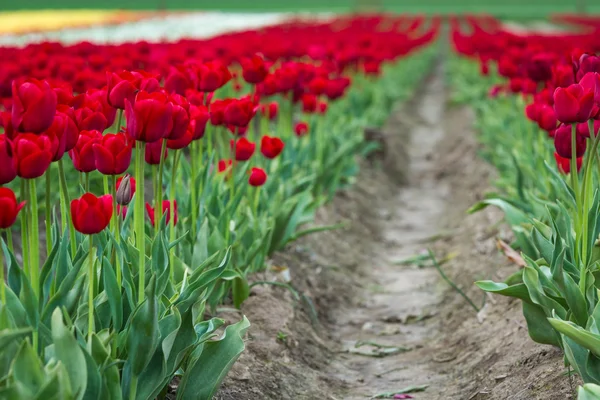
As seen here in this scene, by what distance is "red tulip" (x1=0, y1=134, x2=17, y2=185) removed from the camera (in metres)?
1.93

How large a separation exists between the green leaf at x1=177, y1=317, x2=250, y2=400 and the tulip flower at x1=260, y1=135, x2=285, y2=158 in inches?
52.9

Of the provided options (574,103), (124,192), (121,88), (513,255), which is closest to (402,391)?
(513,255)

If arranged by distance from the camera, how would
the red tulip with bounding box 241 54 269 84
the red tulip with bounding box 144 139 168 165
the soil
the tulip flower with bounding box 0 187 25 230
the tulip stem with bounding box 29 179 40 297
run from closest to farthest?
the tulip flower with bounding box 0 187 25 230 → the tulip stem with bounding box 29 179 40 297 → the red tulip with bounding box 144 139 168 165 → the soil → the red tulip with bounding box 241 54 269 84

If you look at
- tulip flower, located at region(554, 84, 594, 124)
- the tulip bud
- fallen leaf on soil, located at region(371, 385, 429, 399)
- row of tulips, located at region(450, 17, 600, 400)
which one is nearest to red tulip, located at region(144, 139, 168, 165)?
the tulip bud

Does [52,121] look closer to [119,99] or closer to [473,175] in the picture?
[119,99]

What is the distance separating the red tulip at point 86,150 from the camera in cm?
233

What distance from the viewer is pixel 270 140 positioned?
3770mm

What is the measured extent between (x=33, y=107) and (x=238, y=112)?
131 cm

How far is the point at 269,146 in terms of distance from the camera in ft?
12.4

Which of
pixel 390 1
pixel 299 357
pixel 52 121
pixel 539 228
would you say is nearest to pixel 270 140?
pixel 299 357

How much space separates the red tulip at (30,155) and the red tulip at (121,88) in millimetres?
492

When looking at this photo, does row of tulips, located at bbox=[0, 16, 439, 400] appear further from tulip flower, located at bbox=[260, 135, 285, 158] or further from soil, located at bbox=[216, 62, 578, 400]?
soil, located at bbox=[216, 62, 578, 400]

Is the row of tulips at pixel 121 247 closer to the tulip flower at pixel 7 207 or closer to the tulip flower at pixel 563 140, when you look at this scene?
the tulip flower at pixel 7 207

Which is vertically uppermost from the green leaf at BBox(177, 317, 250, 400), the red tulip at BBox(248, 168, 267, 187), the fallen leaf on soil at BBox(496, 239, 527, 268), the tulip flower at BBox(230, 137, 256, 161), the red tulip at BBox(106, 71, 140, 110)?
the red tulip at BBox(106, 71, 140, 110)
